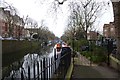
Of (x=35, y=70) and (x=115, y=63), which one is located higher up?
(x=35, y=70)

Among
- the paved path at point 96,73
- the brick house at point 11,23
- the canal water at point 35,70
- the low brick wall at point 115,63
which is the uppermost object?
the brick house at point 11,23

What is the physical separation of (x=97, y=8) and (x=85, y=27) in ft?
18.4

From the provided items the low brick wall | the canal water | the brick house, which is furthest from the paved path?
the brick house

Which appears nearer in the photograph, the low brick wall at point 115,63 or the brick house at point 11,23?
the low brick wall at point 115,63

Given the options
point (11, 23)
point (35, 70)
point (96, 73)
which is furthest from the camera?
point (11, 23)

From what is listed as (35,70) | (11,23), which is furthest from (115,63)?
(11,23)

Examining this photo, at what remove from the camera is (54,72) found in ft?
35.9

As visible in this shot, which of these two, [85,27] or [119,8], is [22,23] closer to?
[85,27]

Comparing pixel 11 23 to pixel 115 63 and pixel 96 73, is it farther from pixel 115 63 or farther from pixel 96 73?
pixel 96 73

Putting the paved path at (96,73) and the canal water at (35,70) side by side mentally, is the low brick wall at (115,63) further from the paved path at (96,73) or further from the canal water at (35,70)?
the canal water at (35,70)

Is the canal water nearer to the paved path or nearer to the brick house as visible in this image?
the paved path

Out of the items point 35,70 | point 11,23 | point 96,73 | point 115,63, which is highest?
point 11,23

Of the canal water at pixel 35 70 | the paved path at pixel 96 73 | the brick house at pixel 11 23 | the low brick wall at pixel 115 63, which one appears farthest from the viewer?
the brick house at pixel 11 23

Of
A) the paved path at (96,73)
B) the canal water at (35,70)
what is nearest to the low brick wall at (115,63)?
the paved path at (96,73)
